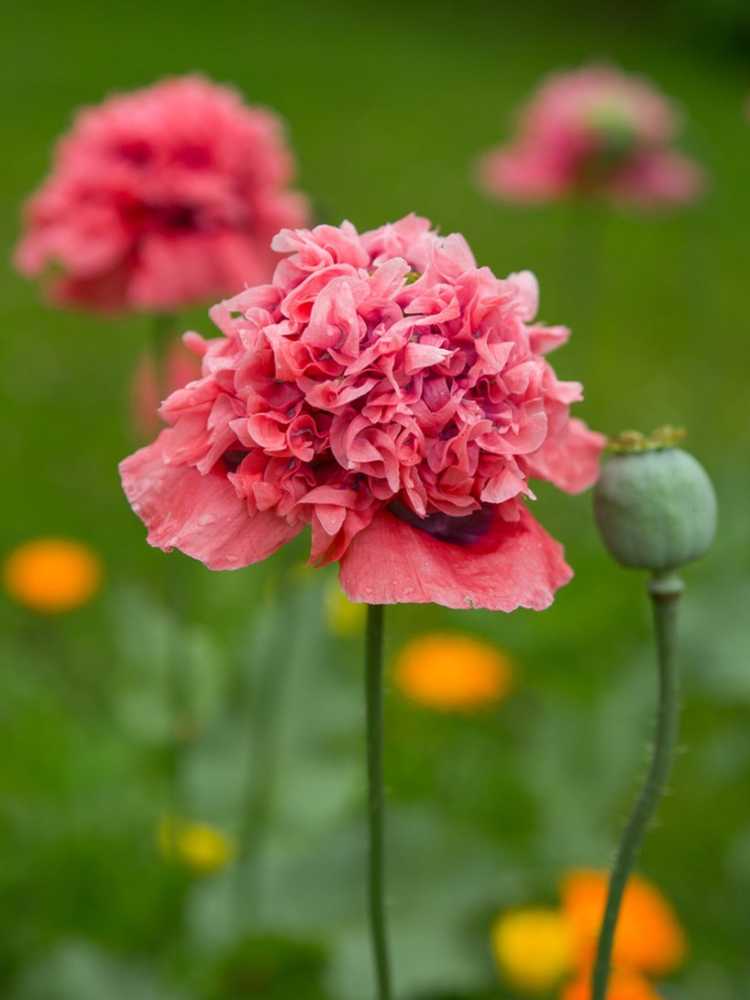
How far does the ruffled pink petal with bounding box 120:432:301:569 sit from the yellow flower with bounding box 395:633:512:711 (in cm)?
123

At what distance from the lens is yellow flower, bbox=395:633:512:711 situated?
2215 mm

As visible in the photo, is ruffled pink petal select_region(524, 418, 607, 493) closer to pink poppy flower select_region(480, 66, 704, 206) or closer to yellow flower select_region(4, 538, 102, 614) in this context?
yellow flower select_region(4, 538, 102, 614)

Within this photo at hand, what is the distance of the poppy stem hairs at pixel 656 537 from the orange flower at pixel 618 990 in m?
0.40

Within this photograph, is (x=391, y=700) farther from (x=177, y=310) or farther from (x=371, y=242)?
(x=371, y=242)

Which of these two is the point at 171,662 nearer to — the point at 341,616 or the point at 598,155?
the point at 341,616

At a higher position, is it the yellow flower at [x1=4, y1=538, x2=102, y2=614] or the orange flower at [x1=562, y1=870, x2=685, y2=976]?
the yellow flower at [x1=4, y1=538, x2=102, y2=614]

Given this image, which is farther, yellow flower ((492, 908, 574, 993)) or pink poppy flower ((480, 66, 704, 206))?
pink poppy flower ((480, 66, 704, 206))

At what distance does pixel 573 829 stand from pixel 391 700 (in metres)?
0.49

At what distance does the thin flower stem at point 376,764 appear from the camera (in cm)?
100

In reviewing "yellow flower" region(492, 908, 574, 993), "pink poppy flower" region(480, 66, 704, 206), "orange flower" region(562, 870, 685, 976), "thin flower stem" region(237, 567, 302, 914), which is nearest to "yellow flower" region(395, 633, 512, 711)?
"thin flower stem" region(237, 567, 302, 914)

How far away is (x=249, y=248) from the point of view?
1.84 m

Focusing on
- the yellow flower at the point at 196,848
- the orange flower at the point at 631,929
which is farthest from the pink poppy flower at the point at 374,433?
the yellow flower at the point at 196,848

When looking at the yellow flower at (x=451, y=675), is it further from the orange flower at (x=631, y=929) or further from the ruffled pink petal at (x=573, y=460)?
the ruffled pink petal at (x=573, y=460)

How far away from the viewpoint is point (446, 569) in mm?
943
